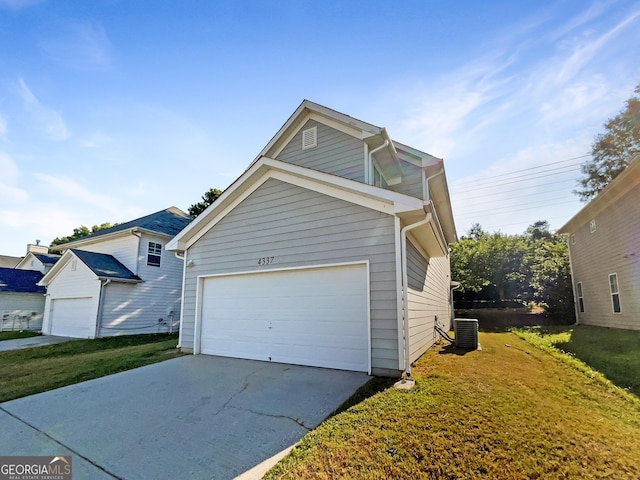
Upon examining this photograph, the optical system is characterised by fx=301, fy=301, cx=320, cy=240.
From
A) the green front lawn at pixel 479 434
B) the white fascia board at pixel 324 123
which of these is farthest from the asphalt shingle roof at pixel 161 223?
the green front lawn at pixel 479 434

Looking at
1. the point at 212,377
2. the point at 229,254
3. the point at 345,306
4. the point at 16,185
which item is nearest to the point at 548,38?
the point at 345,306

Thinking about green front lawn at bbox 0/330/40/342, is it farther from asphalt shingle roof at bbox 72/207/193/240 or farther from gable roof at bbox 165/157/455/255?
gable roof at bbox 165/157/455/255

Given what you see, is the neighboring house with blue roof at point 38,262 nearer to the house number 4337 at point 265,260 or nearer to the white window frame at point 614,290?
the house number 4337 at point 265,260

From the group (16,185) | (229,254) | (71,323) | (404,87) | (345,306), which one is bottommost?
(71,323)

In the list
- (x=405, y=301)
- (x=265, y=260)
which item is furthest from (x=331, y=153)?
(x=405, y=301)

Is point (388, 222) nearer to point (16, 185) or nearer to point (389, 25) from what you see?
point (389, 25)

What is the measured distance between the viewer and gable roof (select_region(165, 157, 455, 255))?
5613 mm

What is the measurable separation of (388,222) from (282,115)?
598 cm

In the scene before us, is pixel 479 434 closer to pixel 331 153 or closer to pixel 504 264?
pixel 331 153

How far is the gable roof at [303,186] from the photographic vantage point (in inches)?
221

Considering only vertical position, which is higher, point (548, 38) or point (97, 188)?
point (548, 38)

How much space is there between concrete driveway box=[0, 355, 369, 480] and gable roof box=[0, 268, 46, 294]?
16.0m

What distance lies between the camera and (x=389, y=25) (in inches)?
277

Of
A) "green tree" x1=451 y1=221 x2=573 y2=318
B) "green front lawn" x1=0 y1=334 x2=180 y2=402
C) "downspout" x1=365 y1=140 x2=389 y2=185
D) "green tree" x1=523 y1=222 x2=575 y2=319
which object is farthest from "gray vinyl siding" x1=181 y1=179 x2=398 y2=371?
"green tree" x1=451 y1=221 x2=573 y2=318
